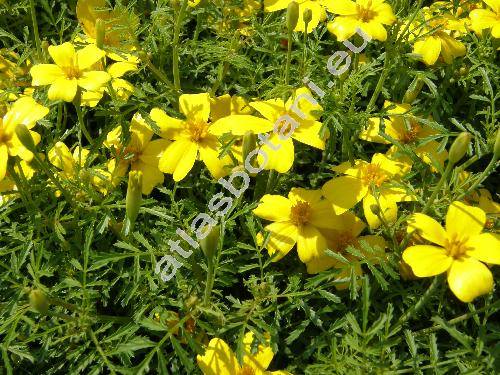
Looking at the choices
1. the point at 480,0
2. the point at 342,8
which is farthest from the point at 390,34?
the point at 480,0

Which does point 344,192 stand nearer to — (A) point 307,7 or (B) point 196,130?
(B) point 196,130

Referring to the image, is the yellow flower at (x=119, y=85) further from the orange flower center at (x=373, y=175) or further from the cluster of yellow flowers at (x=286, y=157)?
the orange flower center at (x=373, y=175)

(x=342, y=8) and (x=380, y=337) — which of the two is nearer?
(x=380, y=337)

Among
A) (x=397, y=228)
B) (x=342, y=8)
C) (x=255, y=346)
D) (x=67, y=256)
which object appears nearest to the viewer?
(x=255, y=346)

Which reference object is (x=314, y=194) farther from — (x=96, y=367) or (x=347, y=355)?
(x=96, y=367)

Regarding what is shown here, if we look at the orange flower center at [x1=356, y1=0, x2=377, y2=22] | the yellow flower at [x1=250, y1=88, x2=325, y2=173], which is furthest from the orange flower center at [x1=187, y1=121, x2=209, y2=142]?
the orange flower center at [x1=356, y1=0, x2=377, y2=22]
